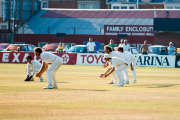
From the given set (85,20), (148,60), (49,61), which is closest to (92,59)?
(148,60)

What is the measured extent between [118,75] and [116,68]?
260mm

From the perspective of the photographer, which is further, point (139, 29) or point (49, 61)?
point (139, 29)

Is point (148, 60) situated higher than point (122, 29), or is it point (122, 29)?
point (122, 29)

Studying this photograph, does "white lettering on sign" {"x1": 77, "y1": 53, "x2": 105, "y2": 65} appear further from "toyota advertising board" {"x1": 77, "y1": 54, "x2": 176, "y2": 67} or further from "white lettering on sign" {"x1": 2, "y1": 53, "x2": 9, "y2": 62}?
"white lettering on sign" {"x1": 2, "y1": 53, "x2": 9, "y2": 62}

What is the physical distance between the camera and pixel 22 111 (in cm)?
968

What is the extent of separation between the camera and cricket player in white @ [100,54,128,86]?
14977mm

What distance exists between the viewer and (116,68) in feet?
51.2

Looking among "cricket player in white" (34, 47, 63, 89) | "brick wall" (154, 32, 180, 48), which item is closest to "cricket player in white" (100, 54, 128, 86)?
"cricket player in white" (34, 47, 63, 89)

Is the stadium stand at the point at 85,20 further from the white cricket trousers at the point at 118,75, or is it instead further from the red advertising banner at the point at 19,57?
the white cricket trousers at the point at 118,75

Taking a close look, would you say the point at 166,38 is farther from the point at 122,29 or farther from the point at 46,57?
the point at 46,57

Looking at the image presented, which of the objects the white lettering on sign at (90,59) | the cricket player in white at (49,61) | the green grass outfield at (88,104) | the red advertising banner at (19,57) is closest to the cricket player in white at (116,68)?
the green grass outfield at (88,104)

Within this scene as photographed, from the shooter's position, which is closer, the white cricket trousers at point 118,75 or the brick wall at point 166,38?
the white cricket trousers at point 118,75

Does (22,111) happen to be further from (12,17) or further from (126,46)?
(12,17)

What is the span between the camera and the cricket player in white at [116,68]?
49.1ft
